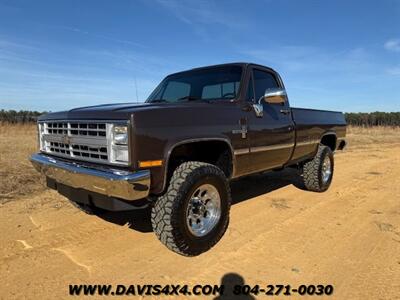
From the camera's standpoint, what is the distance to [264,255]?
399cm

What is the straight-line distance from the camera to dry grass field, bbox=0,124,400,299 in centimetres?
343

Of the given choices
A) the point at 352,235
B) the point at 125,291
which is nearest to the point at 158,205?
the point at 125,291

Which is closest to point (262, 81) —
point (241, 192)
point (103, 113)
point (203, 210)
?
point (241, 192)

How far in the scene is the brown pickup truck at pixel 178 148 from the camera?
3.47 m

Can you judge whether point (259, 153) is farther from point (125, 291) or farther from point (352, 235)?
point (125, 291)

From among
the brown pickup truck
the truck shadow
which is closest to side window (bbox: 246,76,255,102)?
the brown pickup truck

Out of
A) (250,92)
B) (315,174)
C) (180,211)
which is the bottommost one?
(315,174)

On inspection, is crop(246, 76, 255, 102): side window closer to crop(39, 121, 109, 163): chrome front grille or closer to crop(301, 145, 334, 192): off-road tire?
crop(39, 121, 109, 163): chrome front grille

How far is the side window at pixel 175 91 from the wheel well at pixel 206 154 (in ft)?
3.66

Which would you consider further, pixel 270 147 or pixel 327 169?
pixel 327 169

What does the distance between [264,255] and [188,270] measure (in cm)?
89

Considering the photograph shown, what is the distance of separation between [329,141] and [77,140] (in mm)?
5658

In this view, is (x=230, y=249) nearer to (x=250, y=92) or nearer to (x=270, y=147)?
(x=270, y=147)

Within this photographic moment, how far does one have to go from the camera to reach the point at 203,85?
17.4ft
